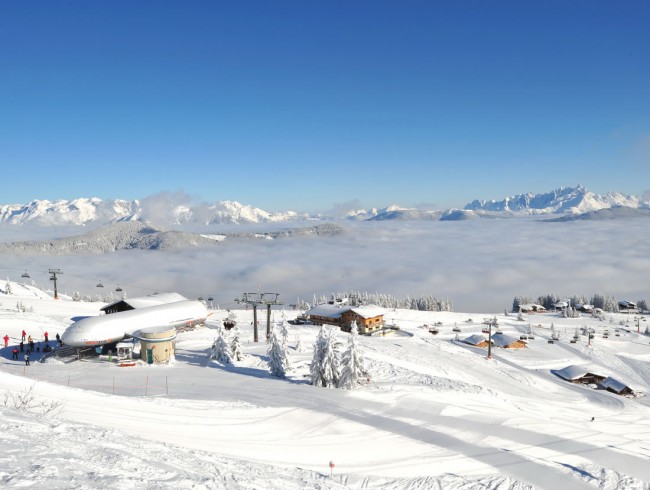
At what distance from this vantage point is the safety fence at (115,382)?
3136 cm

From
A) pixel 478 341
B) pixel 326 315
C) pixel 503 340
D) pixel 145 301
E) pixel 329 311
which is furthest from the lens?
pixel 329 311

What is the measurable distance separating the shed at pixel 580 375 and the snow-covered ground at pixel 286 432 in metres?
18.4

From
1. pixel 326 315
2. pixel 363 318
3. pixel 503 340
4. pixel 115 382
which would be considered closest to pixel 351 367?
pixel 115 382

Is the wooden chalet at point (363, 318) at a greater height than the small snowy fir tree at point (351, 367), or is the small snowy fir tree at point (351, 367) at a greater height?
the small snowy fir tree at point (351, 367)

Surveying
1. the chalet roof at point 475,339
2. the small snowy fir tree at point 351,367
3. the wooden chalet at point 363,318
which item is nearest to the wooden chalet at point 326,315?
the wooden chalet at point 363,318

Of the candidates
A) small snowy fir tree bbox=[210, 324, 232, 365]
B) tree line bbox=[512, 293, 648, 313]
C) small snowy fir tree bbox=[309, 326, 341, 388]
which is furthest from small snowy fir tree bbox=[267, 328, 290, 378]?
tree line bbox=[512, 293, 648, 313]

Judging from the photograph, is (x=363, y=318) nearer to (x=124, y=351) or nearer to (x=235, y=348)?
(x=235, y=348)

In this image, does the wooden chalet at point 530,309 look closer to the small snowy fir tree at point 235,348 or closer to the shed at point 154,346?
the small snowy fir tree at point 235,348

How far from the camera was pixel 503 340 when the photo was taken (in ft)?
276

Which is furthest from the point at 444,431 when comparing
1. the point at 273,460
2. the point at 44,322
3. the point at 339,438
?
the point at 44,322

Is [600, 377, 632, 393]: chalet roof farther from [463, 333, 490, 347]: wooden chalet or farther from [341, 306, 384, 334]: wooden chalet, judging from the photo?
[341, 306, 384, 334]: wooden chalet

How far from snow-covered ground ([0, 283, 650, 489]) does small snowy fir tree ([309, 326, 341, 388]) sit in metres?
1.11

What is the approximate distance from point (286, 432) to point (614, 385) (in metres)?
57.4

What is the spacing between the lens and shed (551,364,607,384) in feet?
213
